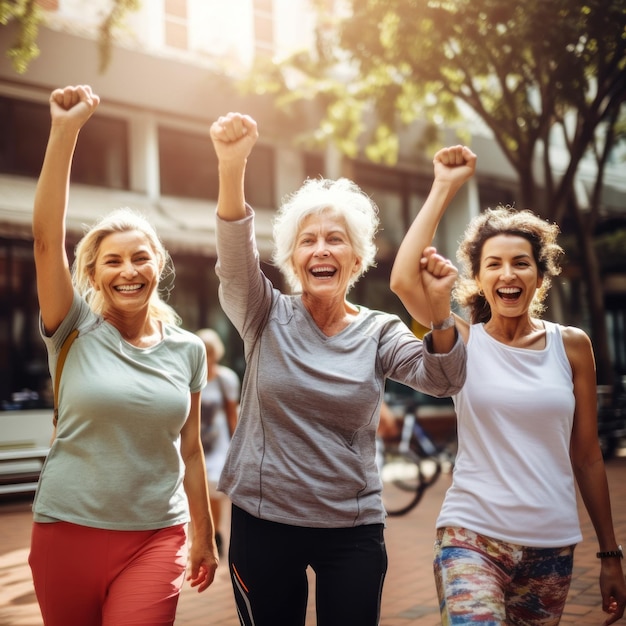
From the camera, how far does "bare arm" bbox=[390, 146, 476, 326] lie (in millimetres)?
2771

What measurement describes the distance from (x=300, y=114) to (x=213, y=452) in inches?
368

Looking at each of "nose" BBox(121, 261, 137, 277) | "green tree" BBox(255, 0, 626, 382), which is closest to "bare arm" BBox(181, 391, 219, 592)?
"nose" BBox(121, 261, 137, 277)

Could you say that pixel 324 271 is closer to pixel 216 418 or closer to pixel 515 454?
pixel 515 454

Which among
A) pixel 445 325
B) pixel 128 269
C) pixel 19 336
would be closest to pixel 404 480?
pixel 19 336

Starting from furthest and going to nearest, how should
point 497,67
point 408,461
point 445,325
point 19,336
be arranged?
point 19,336 < point 497,67 < point 408,461 < point 445,325

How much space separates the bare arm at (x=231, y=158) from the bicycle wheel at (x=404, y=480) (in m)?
6.97

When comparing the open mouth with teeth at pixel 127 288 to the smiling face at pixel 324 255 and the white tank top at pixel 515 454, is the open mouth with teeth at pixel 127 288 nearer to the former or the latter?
the smiling face at pixel 324 255

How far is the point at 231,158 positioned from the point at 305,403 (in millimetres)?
756

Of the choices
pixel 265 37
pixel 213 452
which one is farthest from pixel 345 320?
pixel 265 37

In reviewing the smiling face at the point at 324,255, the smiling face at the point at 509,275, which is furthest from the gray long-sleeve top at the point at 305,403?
the smiling face at the point at 509,275

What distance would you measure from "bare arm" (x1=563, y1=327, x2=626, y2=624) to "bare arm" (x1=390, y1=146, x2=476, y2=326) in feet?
1.90

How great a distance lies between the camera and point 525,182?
11953mm

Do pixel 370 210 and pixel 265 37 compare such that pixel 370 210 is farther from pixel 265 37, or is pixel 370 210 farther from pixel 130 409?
pixel 265 37

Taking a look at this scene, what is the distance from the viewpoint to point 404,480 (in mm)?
9703
